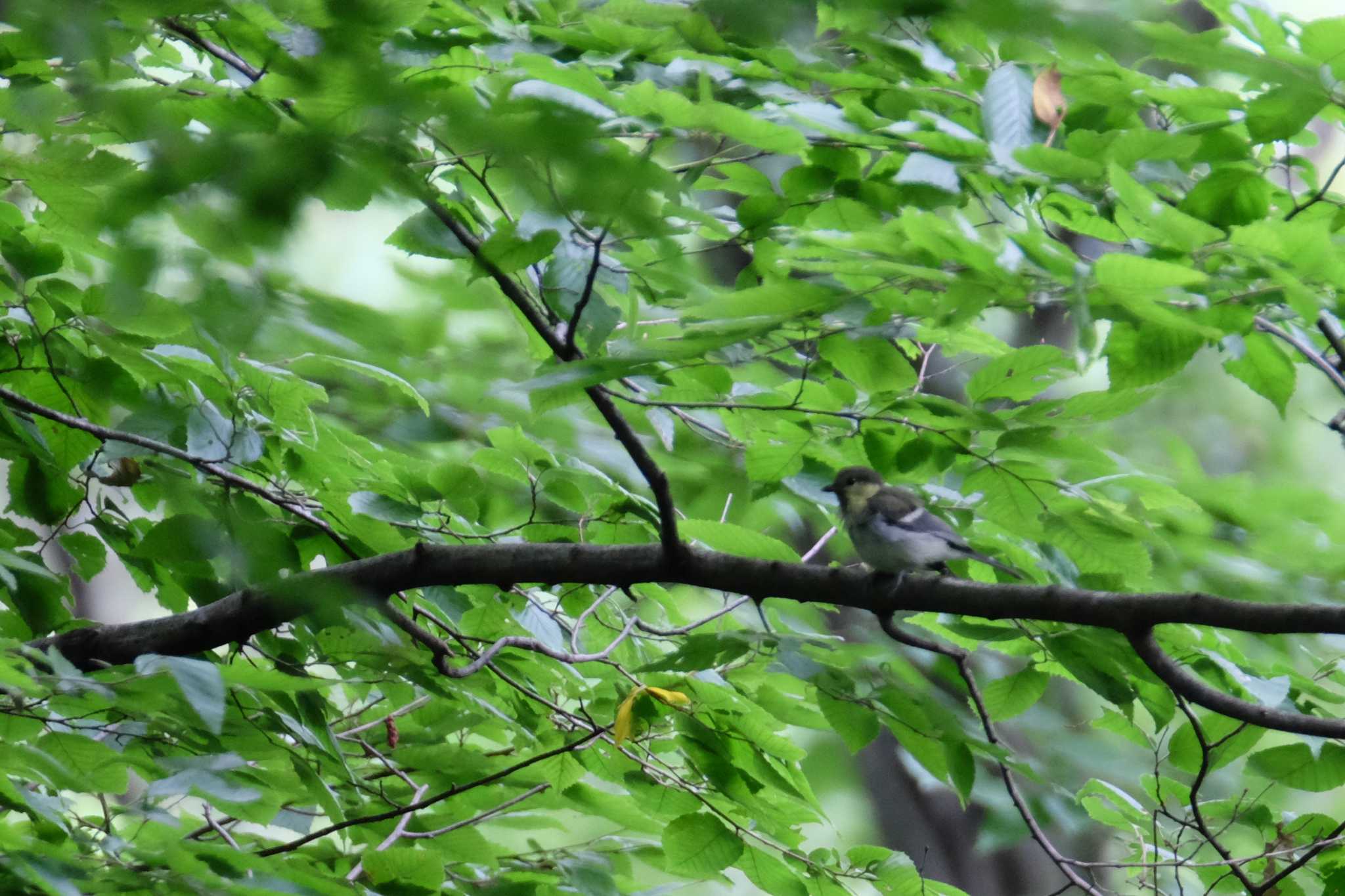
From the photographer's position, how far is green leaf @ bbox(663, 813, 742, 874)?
8.88 feet

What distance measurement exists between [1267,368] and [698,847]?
1.66 meters

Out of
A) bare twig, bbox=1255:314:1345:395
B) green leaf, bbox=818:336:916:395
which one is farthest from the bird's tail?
bare twig, bbox=1255:314:1345:395

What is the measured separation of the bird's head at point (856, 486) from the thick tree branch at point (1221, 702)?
1.43 meters

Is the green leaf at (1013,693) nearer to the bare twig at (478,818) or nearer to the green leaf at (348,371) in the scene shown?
the bare twig at (478,818)

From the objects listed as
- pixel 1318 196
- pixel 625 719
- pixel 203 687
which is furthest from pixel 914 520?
pixel 203 687

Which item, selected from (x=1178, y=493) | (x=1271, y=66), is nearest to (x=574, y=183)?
(x=1271, y=66)

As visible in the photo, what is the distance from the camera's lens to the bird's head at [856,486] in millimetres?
3684

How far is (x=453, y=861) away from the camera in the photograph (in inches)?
111

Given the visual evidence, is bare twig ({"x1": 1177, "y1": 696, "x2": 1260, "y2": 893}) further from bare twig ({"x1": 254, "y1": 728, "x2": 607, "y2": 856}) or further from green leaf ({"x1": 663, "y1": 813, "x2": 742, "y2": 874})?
bare twig ({"x1": 254, "y1": 728, "x2": 607, "y2": 856})

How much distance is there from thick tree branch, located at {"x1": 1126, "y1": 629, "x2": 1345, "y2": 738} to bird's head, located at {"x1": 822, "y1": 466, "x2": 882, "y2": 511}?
56.2 inches

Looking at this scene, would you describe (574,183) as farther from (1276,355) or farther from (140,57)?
(140,57)

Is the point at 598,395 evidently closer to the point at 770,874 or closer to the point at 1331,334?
the point at 770,874

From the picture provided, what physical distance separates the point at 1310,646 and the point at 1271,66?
8.13 ft

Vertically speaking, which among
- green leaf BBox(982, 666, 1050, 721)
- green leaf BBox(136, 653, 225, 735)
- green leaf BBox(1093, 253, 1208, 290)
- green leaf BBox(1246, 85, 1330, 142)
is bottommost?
green leaf BBox(982, 666, 1050, 721)
